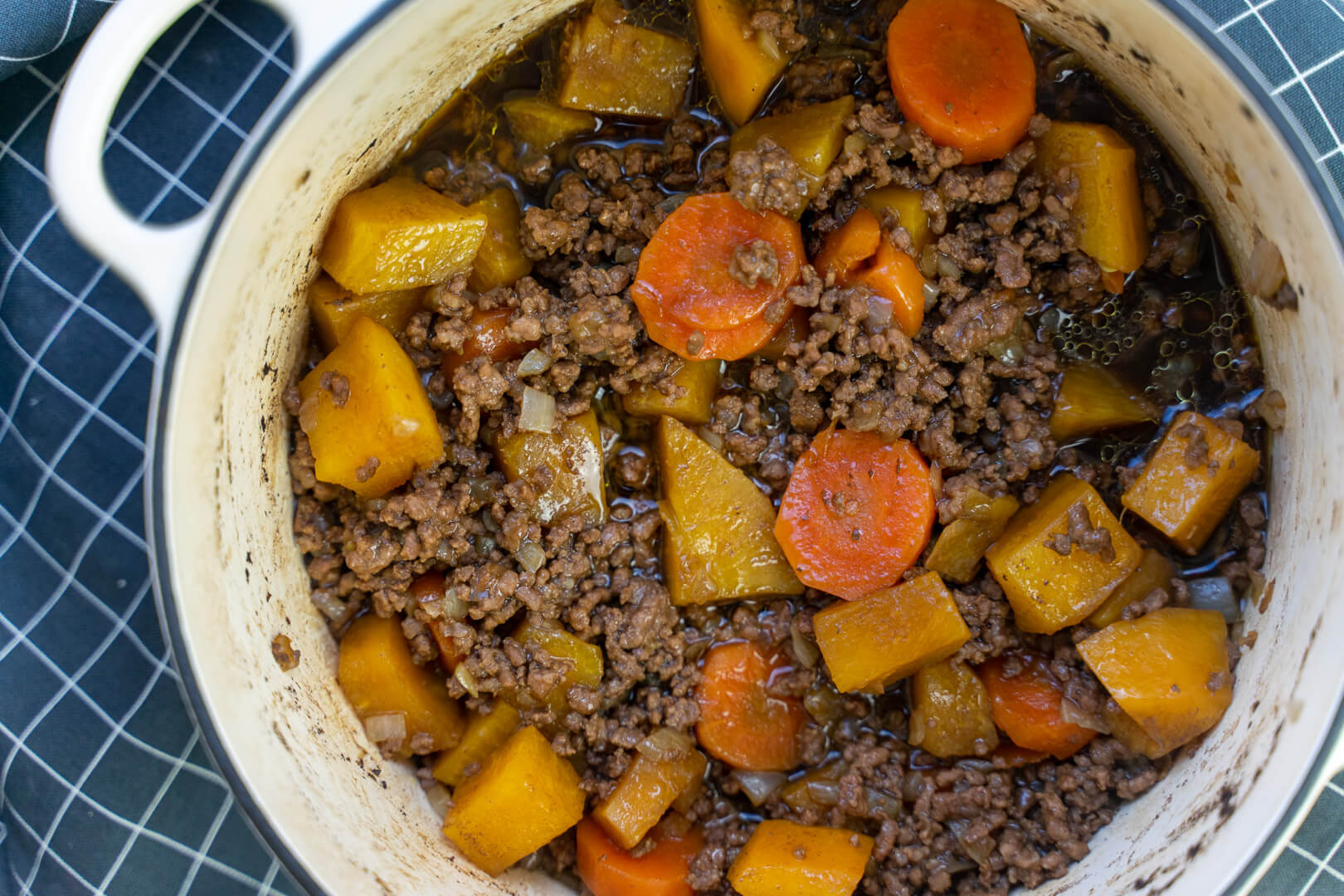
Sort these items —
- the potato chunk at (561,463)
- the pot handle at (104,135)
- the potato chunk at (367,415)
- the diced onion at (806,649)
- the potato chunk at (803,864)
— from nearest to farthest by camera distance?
the pot handle at (104,135) < the potato chunk at (367,415) < the potato chunk at (803,864) < the potato chunk at (561,463) < the diced onion at (806,649)

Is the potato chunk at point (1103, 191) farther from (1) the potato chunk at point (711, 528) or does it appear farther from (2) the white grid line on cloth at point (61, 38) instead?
(2) the white grid line on cloth at point (61, 38)

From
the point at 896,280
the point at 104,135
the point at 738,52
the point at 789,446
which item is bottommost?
the point at 789,446

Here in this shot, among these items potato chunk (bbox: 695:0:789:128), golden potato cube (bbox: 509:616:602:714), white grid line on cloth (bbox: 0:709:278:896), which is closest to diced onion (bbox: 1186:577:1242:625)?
golden potato cube (bbox: 509:616:602:714)

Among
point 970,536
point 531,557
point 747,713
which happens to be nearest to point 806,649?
point 747,713

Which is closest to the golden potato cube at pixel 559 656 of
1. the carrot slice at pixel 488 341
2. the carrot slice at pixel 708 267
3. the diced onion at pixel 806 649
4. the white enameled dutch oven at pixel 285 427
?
the white enameled dutch oven at pixel 285 427

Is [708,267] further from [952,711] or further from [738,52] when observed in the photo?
[952,711]

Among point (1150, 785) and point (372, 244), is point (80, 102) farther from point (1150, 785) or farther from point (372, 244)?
point (1150, 785)

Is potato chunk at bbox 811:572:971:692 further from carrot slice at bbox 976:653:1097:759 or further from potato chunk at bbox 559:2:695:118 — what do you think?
potato chunk at bbox 559:2:695:118
